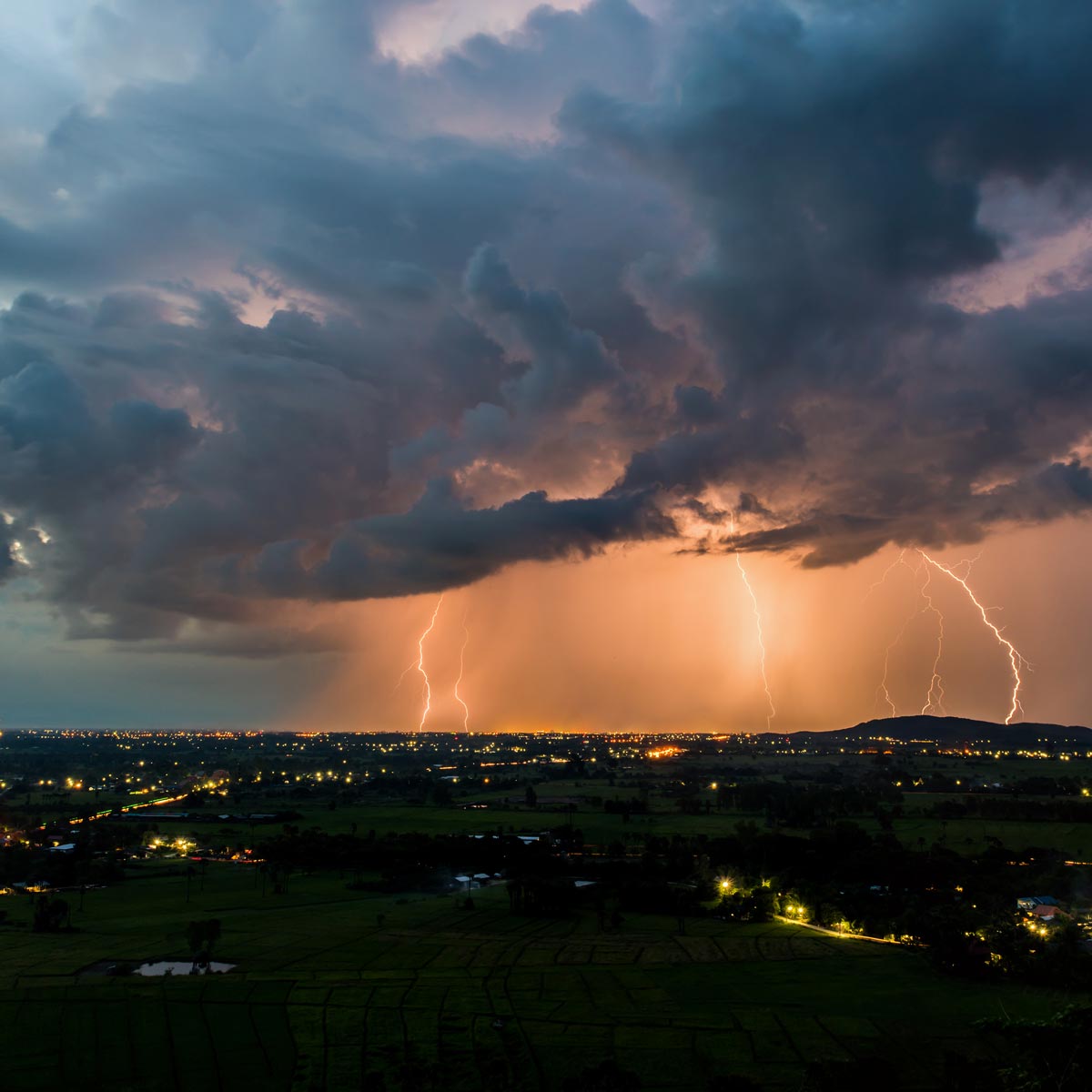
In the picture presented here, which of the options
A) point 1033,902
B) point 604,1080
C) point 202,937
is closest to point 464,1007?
point 604,1080

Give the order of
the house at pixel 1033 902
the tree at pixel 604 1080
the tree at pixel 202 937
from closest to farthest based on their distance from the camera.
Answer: the tree at pixel 604 1080 → the tree at pixel 202 937 → the house at pixel 1033 902

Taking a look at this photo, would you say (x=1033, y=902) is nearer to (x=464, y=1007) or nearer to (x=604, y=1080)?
(x=464, y=1007)

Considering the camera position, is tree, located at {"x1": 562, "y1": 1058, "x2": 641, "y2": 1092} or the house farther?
the house

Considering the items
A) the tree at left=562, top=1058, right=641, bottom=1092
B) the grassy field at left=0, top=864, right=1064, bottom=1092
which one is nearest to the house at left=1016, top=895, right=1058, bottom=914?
the grassy field at left=0, top=864, right=1064, bottom=1092

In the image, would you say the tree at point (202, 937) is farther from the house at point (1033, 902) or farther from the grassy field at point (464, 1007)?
the house at point (1033, 902)

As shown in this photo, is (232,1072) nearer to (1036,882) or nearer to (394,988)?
(394,988)

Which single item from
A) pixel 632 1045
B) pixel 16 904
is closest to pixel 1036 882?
pixel 632 1045

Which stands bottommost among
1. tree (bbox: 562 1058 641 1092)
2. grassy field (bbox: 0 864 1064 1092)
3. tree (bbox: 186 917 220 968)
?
tree (bbox: 562 1058 641 1092)

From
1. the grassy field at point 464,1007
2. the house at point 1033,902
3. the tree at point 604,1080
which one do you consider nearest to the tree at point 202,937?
the grassy field at point 464,1007

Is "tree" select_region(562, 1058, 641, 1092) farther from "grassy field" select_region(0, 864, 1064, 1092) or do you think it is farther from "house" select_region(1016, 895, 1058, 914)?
"house" select_region(1016, 895, 1058, 914)
